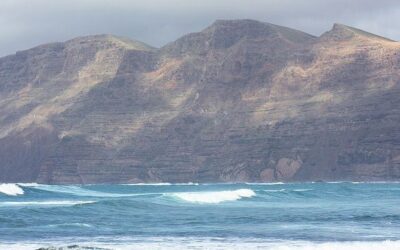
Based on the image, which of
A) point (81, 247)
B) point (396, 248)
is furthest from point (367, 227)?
point (81, 247)

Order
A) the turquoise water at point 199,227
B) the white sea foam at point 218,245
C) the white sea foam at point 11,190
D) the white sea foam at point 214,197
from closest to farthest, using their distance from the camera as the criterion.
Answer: the white sea foam at point 218,245
the turquoise water at point 199,227
the white sea foam at point 214,197
the white sea foam at point 11,190

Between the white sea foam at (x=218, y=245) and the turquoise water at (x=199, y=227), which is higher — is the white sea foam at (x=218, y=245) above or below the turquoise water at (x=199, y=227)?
below

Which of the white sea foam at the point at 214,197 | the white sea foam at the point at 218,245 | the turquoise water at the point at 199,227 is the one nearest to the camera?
the white sea foam at the point at 218,245

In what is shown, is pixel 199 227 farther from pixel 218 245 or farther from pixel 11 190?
pixel 11 190

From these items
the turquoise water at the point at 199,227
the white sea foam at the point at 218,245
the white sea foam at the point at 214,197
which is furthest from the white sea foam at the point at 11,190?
the white sea foam at the point at 218,245

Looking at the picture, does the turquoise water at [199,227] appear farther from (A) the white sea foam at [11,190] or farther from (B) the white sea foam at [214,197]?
(A) the white sea foam at [11,190]

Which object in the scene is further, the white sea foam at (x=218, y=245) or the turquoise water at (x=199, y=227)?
the turquoise water at (x=199, y=227)

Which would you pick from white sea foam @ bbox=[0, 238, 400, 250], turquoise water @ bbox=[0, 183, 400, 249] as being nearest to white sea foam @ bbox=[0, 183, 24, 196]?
turquoise water @ bbox=[0, 183, 400, 249]

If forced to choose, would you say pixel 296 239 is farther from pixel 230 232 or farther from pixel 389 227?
pixel 389 227

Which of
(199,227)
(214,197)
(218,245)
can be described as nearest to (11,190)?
(214,197)

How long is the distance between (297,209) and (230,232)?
83.7 feet

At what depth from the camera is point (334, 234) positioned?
2002 inches

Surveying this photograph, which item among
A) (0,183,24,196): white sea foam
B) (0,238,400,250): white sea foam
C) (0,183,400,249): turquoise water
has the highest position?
(0,183,24,196): white sea foam

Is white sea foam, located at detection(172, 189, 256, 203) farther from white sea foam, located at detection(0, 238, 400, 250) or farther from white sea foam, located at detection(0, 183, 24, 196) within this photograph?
white sea foam, located at detection(0, 238, 400, 250)
